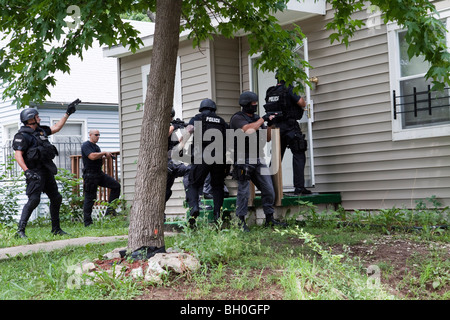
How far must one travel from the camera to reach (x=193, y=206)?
319 inches

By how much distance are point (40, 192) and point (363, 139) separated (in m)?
5.41

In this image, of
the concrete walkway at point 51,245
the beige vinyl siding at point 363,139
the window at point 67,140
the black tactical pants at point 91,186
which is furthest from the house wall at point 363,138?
the window at point 67,140

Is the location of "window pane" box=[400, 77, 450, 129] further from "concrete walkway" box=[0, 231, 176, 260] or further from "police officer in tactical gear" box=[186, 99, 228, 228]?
"concrete walkway" box=[0, 231, 176, 260]

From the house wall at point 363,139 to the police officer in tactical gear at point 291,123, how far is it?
71cm

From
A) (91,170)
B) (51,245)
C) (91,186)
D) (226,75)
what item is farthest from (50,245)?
(226,75)

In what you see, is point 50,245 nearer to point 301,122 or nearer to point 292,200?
point 292,200

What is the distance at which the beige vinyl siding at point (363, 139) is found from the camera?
8.74 m

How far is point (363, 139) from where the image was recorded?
31.2 feet

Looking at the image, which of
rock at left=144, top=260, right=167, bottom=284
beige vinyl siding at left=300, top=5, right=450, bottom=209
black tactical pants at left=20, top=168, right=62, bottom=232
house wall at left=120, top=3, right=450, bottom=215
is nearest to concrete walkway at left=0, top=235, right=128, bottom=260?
black tactical pants at left=20, top=168, right=62, bottom=232

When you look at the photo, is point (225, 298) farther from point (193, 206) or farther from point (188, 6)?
point (188, 6)

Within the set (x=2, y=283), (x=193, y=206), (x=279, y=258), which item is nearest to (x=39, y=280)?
(x=2, y=283)

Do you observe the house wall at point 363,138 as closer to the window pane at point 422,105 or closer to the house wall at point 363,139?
the house wall at point 363,139
